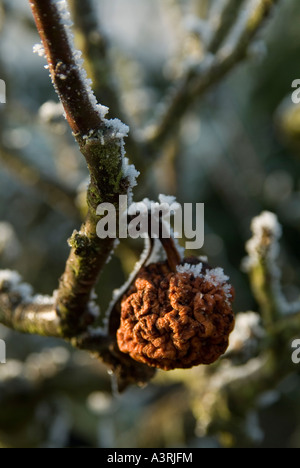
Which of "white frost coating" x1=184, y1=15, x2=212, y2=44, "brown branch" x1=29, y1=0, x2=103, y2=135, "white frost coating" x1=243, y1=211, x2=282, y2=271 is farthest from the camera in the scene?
"white frost coating" x1=184, y1=15, x2=212, y2=44

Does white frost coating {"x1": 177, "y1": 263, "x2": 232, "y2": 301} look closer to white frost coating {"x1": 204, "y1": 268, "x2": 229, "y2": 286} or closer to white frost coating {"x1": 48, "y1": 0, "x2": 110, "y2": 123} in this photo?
white frost coating {"x1": 204, "y1": 268, "x2": 229, "y2": 286}

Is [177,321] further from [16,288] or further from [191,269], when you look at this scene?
[16,288]

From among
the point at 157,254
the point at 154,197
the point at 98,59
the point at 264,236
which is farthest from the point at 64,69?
the point at 154,197

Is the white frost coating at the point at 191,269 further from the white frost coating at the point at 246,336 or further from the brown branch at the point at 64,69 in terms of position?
the white frost coating at the point at 246,336

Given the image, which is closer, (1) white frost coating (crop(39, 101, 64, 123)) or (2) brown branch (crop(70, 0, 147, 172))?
(1) white frost coating (crop(39, 101, 64, 123))

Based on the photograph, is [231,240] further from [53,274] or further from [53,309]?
[53,309]

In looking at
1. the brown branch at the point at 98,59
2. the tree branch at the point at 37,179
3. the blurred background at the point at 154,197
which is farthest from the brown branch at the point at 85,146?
the tree branch at the point at 37,179

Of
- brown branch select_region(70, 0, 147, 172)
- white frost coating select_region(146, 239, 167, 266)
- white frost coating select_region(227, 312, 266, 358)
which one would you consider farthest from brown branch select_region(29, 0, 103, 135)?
white frost coating select_region(227, 312, 266, 358)
